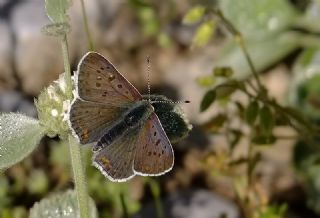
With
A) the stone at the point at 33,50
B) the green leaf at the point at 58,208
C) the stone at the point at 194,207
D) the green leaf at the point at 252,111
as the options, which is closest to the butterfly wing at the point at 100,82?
the green leaf at the point at 58,208

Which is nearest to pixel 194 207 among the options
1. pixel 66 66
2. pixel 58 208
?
pixel 58 208

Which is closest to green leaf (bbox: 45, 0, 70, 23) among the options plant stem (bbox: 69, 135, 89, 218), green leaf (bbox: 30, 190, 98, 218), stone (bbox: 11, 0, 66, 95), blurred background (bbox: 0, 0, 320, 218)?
plant stem (bbox: 69, 135, 89, 218)

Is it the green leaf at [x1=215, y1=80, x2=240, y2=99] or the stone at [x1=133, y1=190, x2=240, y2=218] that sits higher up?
the green leaf at [x1=215, y1=80, x2=240, y2=99]

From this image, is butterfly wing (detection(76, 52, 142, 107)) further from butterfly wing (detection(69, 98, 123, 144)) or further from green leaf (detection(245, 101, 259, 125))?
green leaf (detection(245, 101, 259, 125))

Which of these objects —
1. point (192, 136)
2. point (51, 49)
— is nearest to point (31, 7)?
point (51, 49)

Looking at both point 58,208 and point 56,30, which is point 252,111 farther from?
point 56,30
